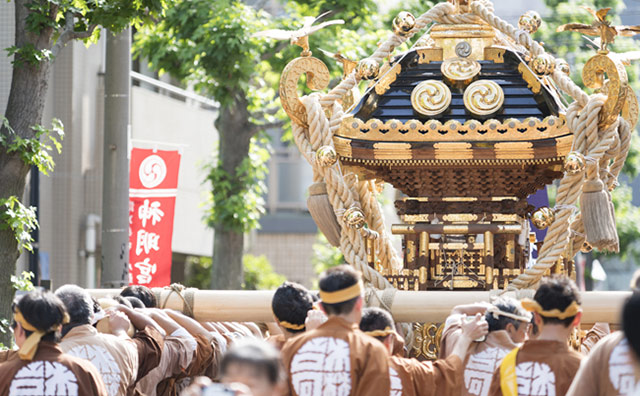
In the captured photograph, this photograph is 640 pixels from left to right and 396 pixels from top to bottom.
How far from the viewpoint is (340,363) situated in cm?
498

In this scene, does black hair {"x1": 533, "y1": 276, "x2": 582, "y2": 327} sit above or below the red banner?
below

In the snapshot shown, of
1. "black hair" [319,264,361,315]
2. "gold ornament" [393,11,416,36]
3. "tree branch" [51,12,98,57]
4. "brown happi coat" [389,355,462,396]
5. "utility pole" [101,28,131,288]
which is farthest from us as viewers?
"utility pole" [101,28,131,288]

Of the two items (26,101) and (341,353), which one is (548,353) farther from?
(26,101)

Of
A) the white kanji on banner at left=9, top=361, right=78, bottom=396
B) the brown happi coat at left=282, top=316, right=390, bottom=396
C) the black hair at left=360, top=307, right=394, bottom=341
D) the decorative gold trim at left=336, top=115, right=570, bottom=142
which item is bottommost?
the white kanji on banner at left=9, top=361, right=78, bottom=396

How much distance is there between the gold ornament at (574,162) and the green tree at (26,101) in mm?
3713

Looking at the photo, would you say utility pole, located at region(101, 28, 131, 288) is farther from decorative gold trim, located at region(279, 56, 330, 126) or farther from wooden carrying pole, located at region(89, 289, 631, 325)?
wooden carrying pole, located at region(89, 289, 631, 325)

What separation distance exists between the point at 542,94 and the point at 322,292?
3.50 meters

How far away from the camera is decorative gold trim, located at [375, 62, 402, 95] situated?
318 inches

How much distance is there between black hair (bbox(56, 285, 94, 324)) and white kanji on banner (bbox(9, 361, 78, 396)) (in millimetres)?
640

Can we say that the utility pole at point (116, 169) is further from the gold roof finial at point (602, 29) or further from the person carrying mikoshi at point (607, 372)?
the person carrying mikoshi at point (607, 372)

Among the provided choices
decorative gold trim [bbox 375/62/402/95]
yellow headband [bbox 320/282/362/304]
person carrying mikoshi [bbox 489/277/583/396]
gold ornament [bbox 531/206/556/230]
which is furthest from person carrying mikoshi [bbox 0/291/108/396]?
decorative gold trim [bbox 375/62/402/95]

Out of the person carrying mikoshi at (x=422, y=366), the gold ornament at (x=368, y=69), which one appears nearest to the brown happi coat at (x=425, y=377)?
the person carrying mikoshi at (x=422, y=366)

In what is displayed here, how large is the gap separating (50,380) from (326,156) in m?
3.08

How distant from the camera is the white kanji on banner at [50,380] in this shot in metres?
5.02
